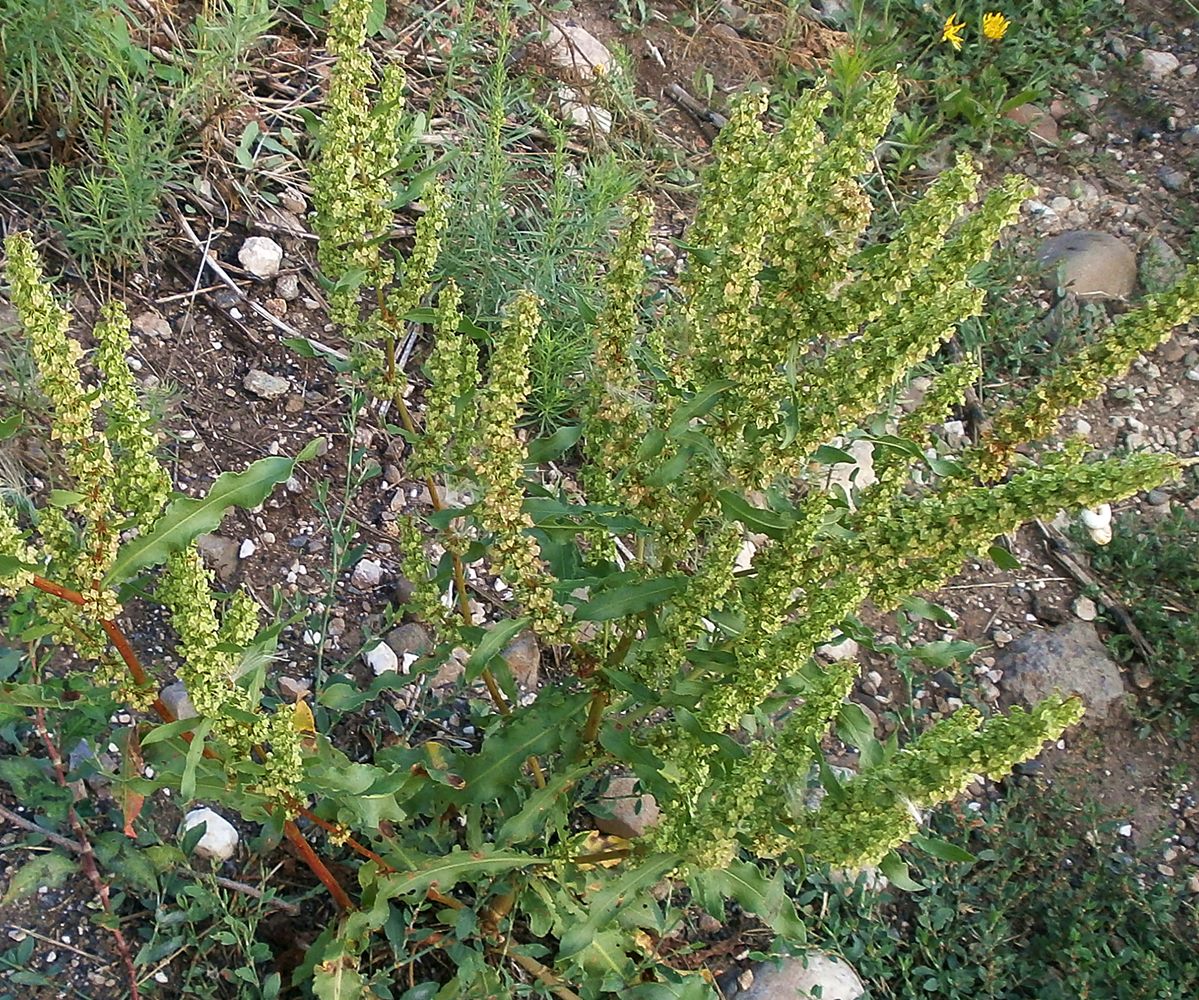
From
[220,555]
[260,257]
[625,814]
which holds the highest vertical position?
[260,257]

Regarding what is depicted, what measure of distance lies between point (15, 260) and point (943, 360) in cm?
355

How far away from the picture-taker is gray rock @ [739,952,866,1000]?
2973mm

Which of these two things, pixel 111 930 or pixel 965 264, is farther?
pixel 111 930

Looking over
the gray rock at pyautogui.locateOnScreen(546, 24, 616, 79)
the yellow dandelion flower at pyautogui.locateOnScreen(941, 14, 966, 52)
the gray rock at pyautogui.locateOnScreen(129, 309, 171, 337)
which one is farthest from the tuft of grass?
the yellow dandelion flower at pyautogui.locateOnScreen(941, 14, 966, 52)

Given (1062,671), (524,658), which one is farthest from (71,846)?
(1062,671)

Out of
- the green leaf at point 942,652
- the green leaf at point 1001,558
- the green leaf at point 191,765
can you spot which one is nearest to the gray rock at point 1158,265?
the green leaf at point 942,652

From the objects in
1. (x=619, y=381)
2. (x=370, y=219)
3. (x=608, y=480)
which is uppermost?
(x=370, y=219)

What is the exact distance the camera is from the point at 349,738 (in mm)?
3109

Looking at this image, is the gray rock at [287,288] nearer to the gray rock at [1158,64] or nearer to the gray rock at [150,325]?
the gray rock at [150,325]

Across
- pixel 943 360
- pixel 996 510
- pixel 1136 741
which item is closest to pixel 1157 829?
pixel 1136 741

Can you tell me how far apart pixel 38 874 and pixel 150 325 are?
5.90ft

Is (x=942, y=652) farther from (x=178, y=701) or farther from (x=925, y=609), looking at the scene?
(x=178, y=701)

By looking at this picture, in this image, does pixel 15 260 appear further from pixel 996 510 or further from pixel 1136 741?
pixel 1136 741

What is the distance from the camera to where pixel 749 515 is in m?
2.02
